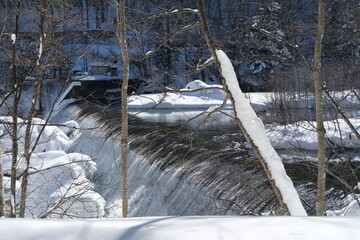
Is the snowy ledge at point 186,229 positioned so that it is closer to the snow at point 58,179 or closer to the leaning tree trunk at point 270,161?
the leaning tree trunk at point 270,161

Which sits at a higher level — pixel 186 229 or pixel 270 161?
pixel 186 229

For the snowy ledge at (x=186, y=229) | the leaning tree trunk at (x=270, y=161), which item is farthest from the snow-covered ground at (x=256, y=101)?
the snowy ledge at (x=186, y=229)

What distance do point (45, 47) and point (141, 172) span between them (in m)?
4.85

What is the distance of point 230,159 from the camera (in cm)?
872

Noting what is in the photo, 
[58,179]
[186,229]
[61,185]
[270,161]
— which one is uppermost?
[186,229]

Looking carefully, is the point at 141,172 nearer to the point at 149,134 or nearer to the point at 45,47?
the point at 149,134

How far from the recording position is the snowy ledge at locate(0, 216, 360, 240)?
1.48 meters

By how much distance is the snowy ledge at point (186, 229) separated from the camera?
1.48m

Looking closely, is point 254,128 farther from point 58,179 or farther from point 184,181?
point 58,179

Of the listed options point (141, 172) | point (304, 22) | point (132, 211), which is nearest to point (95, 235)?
point (304, 22)

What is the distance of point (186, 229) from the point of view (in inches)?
60.9

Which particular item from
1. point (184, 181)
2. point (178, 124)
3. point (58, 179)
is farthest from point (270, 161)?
point (178, 124)

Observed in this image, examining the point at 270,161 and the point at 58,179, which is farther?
the point at 58,179

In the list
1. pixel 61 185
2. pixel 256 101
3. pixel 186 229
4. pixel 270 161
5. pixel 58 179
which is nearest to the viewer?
pixel 186 229
